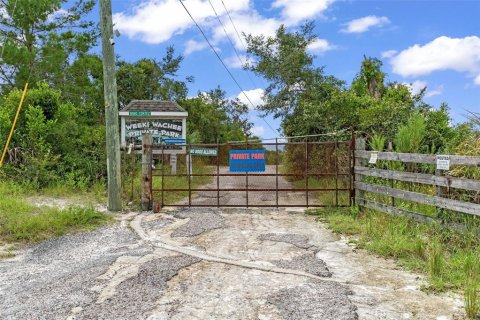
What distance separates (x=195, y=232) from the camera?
27.2 ft

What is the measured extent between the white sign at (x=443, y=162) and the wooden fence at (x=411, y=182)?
0.07m

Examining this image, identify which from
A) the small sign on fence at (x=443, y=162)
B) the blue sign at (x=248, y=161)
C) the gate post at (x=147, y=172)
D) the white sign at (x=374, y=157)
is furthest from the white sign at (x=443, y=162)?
the gate post at (x=147, y=172)

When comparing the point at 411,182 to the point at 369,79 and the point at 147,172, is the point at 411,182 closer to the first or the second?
the point at 147,172

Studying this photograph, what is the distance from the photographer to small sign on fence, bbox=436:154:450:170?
6.74 m

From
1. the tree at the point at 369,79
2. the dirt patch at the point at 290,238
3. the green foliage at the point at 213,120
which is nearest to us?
the dirt patch at the point at 290,238

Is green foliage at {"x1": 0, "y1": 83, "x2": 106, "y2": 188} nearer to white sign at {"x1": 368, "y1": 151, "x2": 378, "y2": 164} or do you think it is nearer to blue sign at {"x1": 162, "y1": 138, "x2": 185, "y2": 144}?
blue sign at {"x1": 162, "y1": 138, "x2": 185, "y2": 144}

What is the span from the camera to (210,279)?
Answer: 5.38 metres

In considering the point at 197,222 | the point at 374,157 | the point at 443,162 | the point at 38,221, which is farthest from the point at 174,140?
the point at 443,162

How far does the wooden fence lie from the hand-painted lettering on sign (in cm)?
925

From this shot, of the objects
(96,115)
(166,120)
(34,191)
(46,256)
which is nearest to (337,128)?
(166,120)

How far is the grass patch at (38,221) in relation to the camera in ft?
27.1

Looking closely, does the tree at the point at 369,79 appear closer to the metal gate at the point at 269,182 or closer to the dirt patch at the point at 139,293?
the metal gate at the point at 269,182

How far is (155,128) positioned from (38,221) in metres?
9.17

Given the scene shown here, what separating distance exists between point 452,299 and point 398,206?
4.11m
